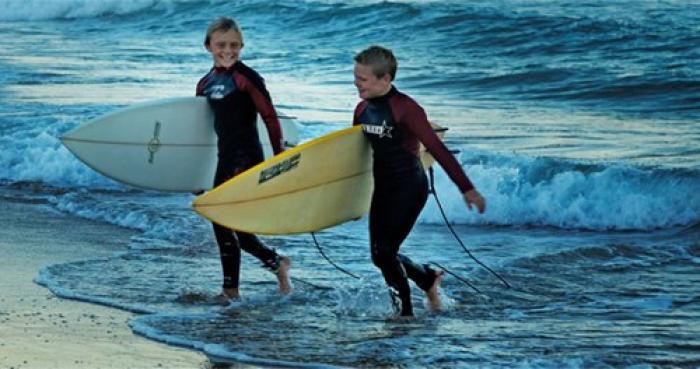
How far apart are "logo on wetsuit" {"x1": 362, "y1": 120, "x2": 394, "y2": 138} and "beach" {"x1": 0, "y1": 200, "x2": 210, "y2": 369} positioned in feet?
4.39

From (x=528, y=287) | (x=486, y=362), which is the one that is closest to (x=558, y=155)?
(x=528, y=287)

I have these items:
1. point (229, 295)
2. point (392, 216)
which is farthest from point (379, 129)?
point (229, 295)

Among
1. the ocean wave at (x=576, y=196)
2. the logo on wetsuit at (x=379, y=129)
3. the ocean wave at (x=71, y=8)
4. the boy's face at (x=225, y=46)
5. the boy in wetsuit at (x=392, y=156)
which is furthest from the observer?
the ocean wave at (x=71, y=8)

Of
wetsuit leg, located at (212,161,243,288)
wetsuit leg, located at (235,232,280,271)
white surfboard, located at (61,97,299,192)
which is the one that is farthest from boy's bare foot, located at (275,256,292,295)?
white surfboard, located at (61,97,299,192)

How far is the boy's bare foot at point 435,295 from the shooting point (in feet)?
23.3

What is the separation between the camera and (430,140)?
646 cm

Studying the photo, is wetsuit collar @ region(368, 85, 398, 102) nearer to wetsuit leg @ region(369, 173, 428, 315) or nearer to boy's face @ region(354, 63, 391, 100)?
boy's face @ region(354, 63, 391, 100)

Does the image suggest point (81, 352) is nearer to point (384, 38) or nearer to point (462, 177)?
point (462, 177)

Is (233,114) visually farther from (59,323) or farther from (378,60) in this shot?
(59,323)

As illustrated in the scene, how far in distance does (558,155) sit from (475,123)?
93.8 inches

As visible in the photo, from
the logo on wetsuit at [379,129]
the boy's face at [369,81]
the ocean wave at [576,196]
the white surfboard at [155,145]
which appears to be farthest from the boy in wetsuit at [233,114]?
the ocean wave at [576,196]

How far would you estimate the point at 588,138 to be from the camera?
13383 mm

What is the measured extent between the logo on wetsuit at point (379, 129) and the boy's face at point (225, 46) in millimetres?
842

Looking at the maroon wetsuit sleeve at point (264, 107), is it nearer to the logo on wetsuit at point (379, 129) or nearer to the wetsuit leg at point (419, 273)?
the logo on wetsuit at point (379, 129)
